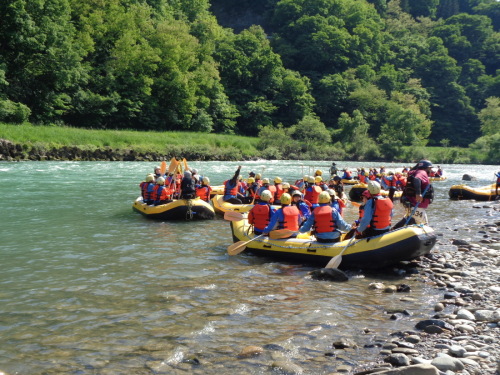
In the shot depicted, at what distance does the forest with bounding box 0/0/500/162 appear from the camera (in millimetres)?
42469

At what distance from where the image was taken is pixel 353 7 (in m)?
104

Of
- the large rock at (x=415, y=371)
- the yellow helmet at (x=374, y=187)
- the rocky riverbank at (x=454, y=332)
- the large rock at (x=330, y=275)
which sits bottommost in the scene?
the large rock at (x=330, y=275)

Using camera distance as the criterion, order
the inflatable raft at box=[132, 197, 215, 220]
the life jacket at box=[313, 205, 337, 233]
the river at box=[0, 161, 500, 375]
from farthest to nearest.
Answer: the inflatable raft at box=[132, 197, 215, 220] → the life jacket at box=[313, 205, 337, 233] → the river at box=[0, 161, 500, 375]

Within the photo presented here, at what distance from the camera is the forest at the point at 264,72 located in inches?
1672

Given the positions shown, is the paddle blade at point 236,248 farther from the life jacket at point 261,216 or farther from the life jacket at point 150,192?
the life jacket at point 150,192

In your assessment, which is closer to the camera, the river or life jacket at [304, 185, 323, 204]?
the river

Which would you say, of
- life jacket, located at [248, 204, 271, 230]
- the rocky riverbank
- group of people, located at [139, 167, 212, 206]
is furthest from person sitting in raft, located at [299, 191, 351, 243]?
group of people, located at [139, 167, 212, 206]

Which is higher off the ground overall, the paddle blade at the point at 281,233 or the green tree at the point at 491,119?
the green tree at the point at 491,119

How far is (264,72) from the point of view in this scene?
72.9m

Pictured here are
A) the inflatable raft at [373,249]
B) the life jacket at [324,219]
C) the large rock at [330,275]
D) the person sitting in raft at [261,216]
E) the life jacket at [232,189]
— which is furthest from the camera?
the life jacket at [232,189]

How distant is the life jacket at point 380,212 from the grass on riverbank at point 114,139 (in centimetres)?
3155

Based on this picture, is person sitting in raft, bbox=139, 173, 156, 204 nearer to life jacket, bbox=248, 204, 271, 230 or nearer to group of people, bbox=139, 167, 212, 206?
group of people, bbox=139, 167, 212, 206

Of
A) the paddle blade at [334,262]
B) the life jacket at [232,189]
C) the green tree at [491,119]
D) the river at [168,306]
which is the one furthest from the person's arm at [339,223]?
the green tree at [491,119]

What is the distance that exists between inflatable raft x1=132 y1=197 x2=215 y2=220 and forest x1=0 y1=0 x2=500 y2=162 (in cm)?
2899
